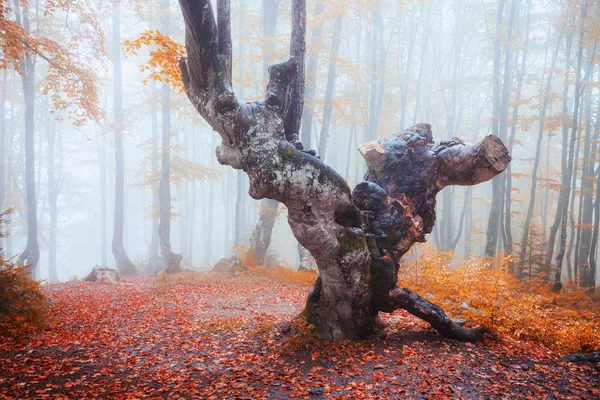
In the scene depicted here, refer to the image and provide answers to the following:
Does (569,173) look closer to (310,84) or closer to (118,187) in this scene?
(310,84)

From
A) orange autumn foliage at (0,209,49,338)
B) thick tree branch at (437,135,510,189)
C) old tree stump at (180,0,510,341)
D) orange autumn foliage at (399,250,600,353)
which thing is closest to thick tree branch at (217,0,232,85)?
old tree stump at (180,0,510,341)

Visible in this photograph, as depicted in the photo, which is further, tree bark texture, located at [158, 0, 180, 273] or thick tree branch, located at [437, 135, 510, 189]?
tree bark texture, located at [158, 0, 180, 273]

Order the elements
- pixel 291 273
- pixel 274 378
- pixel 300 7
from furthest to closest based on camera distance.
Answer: pixel 291 273, pixel 300 7, pixel 274 378

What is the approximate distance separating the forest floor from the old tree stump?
0.49 meters

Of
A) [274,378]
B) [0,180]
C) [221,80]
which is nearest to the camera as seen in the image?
[274,378]

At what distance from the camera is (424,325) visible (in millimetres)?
5285

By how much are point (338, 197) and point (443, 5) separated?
22.5 meters

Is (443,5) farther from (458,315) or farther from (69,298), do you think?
(69,298)

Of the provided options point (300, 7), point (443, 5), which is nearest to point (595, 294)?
point (300, 7)

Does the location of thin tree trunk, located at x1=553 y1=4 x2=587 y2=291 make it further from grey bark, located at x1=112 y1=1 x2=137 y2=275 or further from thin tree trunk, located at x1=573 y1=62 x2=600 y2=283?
grey bark, located at x1=112 y1=1 x2=137 y2=275

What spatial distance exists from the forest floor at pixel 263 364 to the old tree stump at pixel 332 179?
1.60 feet

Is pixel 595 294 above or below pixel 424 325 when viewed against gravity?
below

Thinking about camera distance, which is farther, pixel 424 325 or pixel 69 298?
pixel 69 298

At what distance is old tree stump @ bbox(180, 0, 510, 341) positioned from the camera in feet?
13.2
